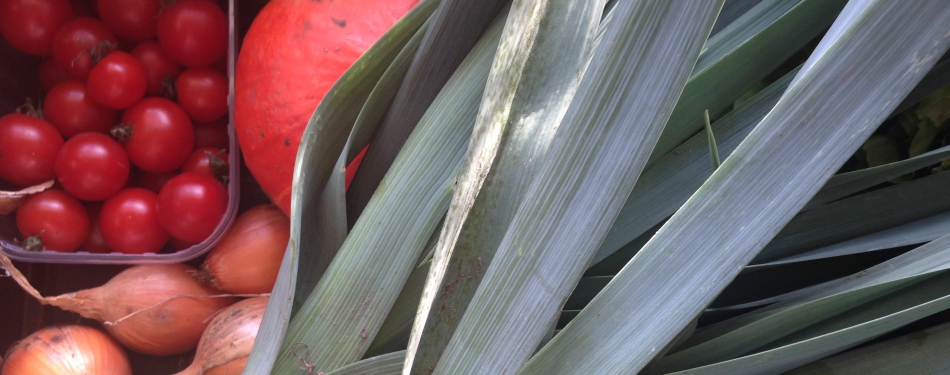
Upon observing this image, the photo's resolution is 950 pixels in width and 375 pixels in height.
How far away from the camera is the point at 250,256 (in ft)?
2.32

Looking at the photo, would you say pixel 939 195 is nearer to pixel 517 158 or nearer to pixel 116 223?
pixel 517 158

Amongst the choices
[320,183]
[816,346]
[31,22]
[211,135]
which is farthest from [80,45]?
[816,346]

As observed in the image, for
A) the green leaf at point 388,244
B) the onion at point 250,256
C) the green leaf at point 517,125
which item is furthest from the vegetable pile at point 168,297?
the green leaf at point 517,125

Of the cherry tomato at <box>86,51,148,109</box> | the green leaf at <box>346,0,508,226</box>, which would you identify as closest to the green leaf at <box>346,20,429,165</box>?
the green leaf at <box>346,0,508,226</box>

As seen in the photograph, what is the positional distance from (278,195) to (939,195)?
23.4 inches

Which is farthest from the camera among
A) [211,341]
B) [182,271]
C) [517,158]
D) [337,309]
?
[182,271]

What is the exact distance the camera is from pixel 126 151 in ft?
2.56

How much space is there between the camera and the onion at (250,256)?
71 cm

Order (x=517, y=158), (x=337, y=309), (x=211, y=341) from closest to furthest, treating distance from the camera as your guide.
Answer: (x=517, y=158), (x=337, y=309), (x=211, y=341)

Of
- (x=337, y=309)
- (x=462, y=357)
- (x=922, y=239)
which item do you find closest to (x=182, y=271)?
(x=337, y=309)

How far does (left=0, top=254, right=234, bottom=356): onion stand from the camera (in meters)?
0.71

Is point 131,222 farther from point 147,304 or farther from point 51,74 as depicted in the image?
point 51,74

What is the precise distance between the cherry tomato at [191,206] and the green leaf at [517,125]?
0.53 m

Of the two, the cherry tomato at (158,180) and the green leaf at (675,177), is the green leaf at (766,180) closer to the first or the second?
the green leaf at (675,177)
